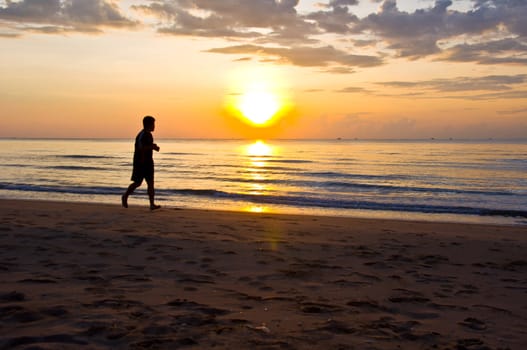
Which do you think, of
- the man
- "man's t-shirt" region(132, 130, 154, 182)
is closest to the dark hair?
the man

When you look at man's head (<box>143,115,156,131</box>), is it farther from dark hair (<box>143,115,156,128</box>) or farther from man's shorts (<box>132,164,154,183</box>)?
man's shorts (<box>132,164,154,183</box>)

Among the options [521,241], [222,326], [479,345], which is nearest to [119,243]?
[222,326]

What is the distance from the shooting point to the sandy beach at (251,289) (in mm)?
3373

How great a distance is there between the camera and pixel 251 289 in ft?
15.2

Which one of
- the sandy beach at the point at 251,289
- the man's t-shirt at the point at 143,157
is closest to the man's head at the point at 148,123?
the man's t-shirt at the point at 143,157

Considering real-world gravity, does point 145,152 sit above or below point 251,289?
above

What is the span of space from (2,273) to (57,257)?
2.86 feet

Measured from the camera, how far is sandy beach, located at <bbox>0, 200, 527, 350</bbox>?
3.37m

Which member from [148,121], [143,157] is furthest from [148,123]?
[143,157]

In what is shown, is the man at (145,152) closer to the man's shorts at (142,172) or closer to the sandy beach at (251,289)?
the man's shorts at (142,172)

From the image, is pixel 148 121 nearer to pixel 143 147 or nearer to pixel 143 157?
pixel 143 147

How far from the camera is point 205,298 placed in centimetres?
425

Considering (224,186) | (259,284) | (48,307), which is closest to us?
(48,307)

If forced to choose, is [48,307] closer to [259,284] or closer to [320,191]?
[259,284]
